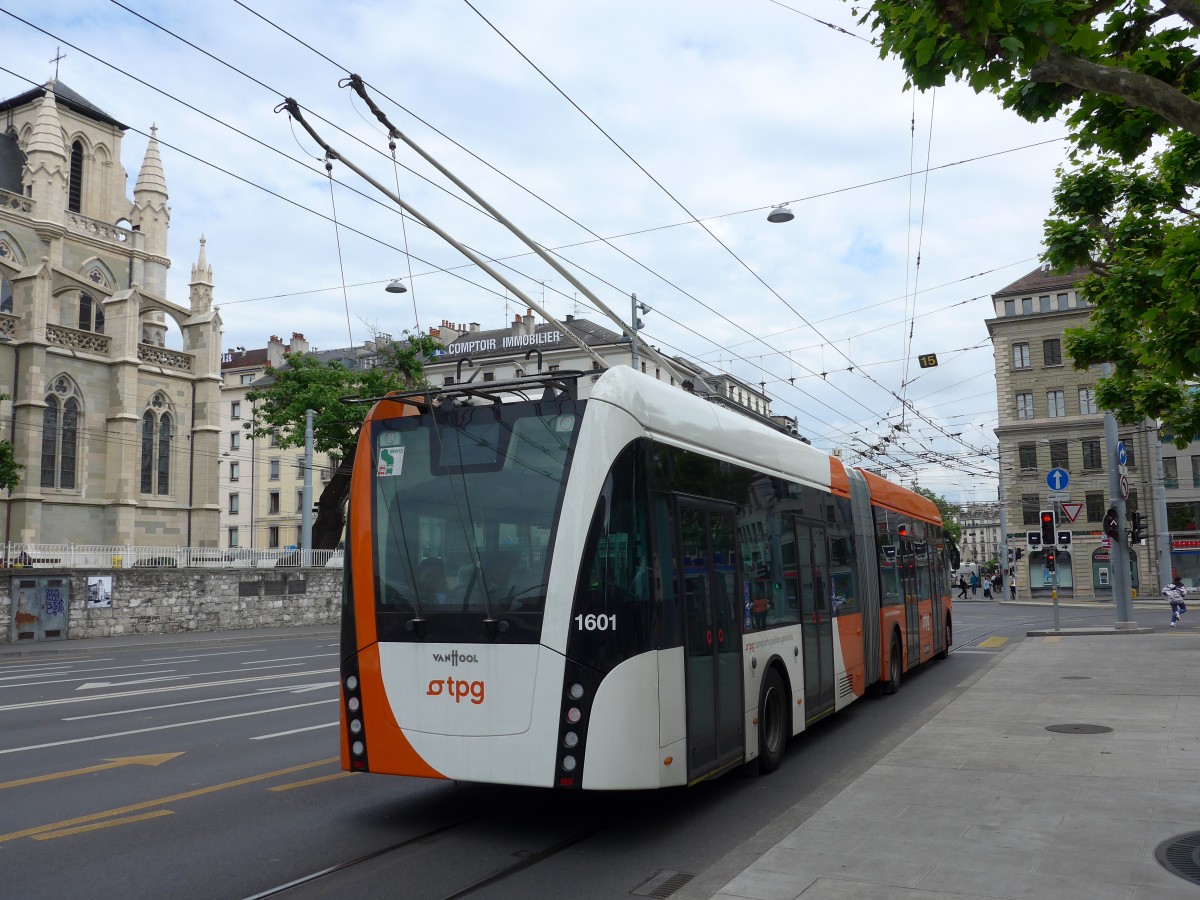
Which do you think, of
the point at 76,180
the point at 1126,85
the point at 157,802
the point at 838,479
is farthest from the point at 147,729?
the point at 76,180

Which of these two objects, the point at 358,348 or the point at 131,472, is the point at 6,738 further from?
the point at 358,348

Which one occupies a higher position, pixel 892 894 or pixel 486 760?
pixel 486 760

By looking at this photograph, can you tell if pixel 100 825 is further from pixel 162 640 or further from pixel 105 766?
pixel 162 640

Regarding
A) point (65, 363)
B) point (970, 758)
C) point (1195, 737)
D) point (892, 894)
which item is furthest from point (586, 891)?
point (65, 363)

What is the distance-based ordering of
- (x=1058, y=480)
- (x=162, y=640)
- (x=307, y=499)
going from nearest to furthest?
(x=1058, y=480) < (x=162, y=640) < (x=307, y=499)

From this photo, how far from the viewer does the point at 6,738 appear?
11352 millimetres

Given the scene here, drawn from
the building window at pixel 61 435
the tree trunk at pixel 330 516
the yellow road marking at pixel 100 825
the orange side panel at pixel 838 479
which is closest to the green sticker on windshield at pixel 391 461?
the yellow road marking at pixel 100 825

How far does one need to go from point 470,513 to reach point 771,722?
3733 mm

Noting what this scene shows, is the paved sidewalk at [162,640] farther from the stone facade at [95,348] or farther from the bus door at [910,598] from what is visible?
the stone facade at [95,348]

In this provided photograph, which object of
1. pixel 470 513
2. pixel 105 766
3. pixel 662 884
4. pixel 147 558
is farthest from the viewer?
pixel 147 558

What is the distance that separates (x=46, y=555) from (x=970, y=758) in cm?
2744

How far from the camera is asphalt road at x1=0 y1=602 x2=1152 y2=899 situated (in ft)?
19.9

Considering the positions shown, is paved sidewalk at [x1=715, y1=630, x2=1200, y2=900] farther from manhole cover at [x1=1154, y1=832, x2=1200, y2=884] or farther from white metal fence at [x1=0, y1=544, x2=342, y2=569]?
white metal fence at [x1=0, y1=544, x2=342, y2=569]

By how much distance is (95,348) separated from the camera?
48469 millimetres
